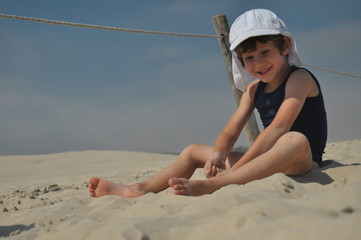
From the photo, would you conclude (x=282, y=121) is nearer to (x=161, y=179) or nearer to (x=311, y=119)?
(x=311, y=119)

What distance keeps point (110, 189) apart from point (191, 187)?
748 mm

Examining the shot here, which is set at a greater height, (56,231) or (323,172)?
(56,231)

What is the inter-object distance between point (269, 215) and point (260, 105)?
158 centimetres

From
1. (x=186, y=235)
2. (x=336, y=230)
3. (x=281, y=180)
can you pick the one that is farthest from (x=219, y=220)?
(x=281, y=180)

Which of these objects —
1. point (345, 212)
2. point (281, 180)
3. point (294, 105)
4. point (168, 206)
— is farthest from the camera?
point (294, 105)

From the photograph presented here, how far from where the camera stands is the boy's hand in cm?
268

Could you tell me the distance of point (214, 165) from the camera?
271 centimetres

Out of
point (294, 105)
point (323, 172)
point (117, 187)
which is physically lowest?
point (323, 172)

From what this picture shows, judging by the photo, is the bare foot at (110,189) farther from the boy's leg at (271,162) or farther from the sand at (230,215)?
the boy's leg at (271,162)

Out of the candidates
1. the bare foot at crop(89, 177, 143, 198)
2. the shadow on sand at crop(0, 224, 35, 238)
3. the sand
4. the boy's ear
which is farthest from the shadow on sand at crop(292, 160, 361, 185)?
the shadow on sand at crop(0, 224, 35, 238)

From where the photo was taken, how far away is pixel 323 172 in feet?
8.60

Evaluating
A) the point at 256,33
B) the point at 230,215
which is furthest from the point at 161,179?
the point at 230,215

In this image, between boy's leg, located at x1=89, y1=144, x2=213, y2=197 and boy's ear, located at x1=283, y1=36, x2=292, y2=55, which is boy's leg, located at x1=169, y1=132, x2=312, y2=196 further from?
boy's ear, located at x1=283, y1=36, x2=292, y2=55

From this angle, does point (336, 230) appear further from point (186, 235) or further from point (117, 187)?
point (117, 187)
